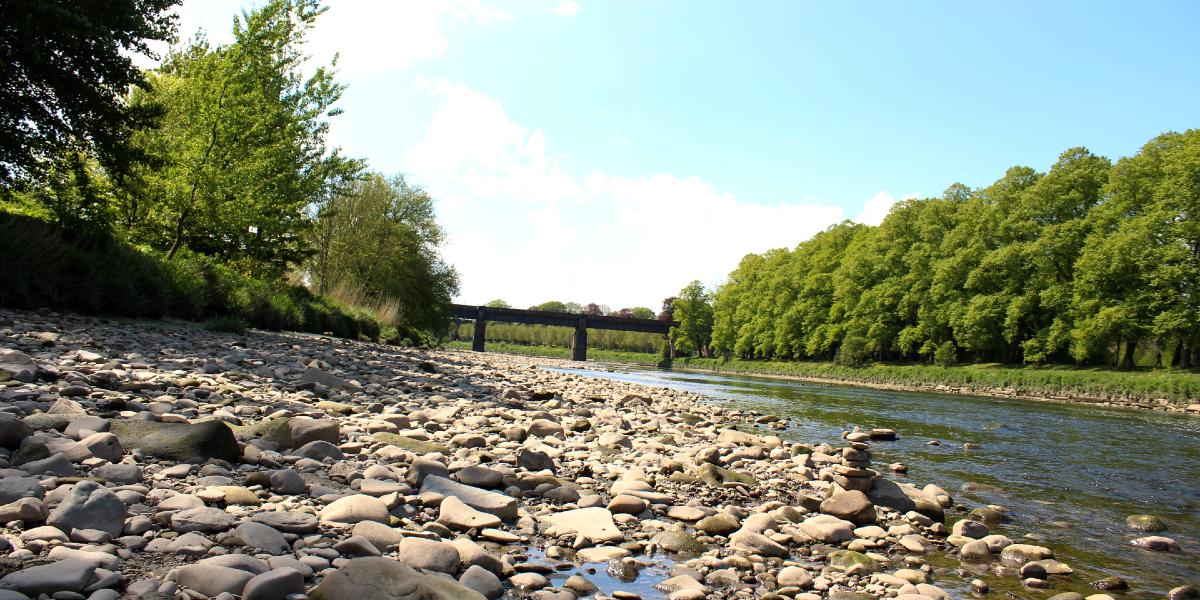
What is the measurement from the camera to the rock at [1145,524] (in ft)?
21.4

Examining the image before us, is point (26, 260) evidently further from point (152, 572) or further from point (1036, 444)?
point (1036, 444)

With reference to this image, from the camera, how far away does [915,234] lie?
56875 millimetres

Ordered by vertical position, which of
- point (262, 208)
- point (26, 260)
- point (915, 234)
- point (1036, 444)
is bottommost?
point (1036, 444)

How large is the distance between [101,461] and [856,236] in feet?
225

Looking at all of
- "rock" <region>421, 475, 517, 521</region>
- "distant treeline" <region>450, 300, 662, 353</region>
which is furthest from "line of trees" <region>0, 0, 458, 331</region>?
"distant treeline" <region>450, 300, 662, 353</region>

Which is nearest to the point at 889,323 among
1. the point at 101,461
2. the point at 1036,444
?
the point at 1036,444

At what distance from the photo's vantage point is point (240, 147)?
1928cm

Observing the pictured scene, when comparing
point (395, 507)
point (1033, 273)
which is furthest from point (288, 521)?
point (1033, 273)

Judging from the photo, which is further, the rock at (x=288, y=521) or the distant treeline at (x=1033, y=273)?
the distant treeline at (x=1033, y=273)

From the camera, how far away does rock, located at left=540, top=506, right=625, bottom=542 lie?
4.70 meters

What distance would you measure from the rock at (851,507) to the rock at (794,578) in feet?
5.82

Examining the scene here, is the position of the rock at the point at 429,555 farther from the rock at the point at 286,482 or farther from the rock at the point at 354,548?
the rock at the point at 286,482

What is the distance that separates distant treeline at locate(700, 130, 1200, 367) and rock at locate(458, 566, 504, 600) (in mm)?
42205

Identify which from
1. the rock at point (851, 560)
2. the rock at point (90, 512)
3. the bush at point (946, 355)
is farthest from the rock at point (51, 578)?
the bush at point (946, 355)
